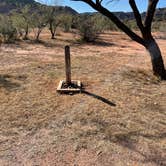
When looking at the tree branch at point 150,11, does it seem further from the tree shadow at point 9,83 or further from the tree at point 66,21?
the tree at point 66,21

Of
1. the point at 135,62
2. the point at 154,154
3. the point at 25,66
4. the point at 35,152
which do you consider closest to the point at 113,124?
the point at 154,154

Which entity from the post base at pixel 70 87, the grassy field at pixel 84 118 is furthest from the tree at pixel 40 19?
the post base at pixel 70 87

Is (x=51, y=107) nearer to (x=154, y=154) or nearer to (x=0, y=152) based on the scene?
(x=0, y=152)

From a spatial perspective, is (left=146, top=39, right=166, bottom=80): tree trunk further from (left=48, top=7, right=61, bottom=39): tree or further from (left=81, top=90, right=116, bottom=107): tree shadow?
(left=48, top=7, right=61, bottom=39): tree

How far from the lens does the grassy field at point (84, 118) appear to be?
4.14 m

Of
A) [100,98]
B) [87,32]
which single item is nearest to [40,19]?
[87,32]

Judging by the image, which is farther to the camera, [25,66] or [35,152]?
[25,66]

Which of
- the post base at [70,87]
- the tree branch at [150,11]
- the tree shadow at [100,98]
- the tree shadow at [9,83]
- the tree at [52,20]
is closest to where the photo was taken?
the tree shadow at [100,98]

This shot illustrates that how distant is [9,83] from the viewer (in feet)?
23.8

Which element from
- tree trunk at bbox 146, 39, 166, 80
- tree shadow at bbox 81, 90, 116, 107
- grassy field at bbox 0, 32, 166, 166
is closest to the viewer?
grassy field at bbox 0, 32, 166, 166

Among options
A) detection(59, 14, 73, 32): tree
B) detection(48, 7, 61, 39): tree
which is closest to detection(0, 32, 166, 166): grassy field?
detection(48, 7, 61, 39): tree

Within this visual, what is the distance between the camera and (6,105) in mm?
5824

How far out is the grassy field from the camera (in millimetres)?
4145

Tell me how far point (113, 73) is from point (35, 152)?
15.4ft
